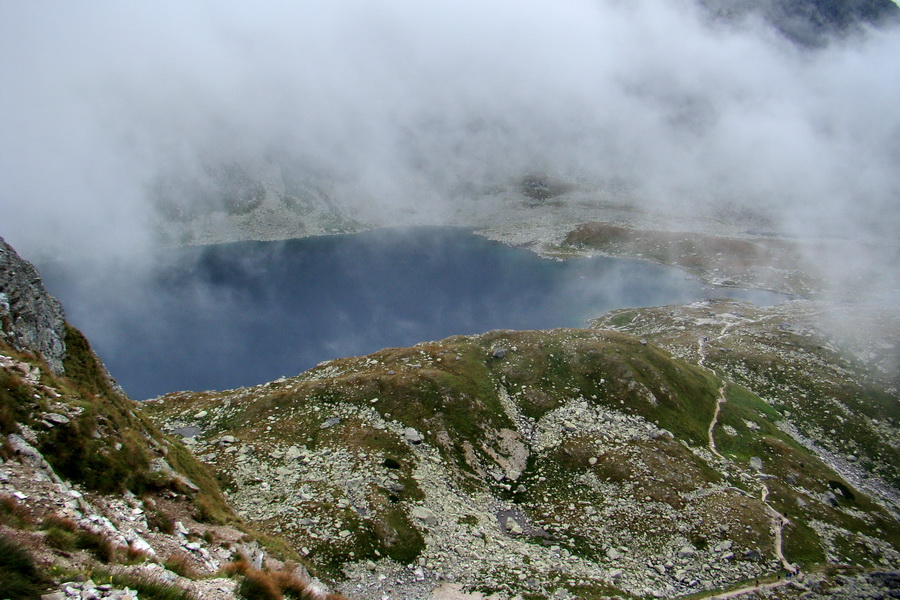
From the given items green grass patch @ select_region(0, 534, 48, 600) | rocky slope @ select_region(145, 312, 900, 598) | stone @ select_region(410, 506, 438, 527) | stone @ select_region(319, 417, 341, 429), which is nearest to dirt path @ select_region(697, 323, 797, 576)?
rocky slope @ select_region(145, 312, 900, 598)

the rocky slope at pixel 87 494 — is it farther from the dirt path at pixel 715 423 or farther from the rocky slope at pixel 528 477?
the dirt path at pixel 715 423

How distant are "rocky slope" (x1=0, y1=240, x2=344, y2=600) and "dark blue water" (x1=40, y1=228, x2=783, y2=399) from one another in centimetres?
7237

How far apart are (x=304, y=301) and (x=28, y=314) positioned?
11976cm

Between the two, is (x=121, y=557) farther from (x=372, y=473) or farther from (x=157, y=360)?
(x=157, y=360)

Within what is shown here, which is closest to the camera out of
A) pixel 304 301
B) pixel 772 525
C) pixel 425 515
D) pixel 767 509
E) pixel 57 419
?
pixel 57 419

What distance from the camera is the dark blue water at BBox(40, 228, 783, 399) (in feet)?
336

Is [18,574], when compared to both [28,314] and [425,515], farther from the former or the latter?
[425,515]

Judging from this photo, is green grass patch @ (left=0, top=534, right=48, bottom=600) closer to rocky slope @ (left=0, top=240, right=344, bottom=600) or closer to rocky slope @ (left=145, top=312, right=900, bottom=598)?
rocky slope @ (left=0, top=240, right=344, bottom=600)

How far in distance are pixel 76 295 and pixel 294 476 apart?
14650cm

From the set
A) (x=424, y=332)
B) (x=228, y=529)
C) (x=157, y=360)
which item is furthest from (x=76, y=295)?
(x=228, y=529)

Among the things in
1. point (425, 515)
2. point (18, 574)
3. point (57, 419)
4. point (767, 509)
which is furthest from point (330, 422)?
point (767, 509)

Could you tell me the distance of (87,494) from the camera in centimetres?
1450

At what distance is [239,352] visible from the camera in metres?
105

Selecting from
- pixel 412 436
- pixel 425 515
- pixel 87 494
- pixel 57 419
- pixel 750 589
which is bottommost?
pixel 87 494
